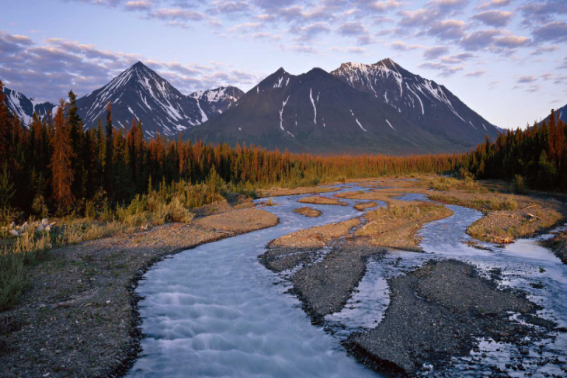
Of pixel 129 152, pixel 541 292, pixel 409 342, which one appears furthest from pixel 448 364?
pixel 129 152

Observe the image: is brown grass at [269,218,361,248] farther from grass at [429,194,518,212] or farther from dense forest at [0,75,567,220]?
grass at [429,194,518,212]

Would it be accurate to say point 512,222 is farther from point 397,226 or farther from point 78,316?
point 78,316

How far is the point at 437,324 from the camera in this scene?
22.7 feet

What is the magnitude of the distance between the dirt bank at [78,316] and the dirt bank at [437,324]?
15.0 feet

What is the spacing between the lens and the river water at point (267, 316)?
5.81 meters

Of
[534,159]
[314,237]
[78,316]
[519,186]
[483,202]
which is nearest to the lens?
[78,316]

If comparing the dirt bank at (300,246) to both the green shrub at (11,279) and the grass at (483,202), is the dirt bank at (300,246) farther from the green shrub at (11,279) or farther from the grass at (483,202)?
the grass at (483,202)

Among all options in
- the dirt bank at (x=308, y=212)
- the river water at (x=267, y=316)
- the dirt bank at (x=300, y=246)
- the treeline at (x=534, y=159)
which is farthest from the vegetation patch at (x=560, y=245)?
the treeline at (x=534, y=159)

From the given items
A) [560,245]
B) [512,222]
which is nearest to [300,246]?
[560,245]

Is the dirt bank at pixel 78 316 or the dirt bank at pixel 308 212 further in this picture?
the dirt bank at pixel 308 212

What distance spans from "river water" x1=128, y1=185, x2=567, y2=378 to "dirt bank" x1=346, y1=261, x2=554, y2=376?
0.93 feet

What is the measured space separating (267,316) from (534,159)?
41.5 metres

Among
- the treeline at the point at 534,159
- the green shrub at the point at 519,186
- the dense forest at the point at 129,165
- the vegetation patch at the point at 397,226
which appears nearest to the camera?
the vegetation patch at the point at 397,226

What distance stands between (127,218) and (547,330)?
683 inches
